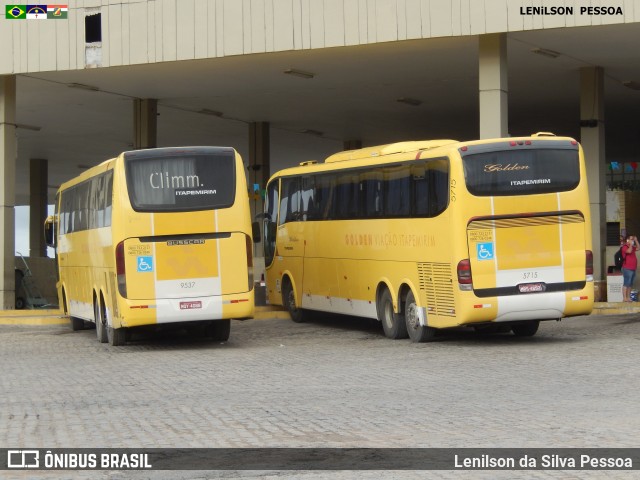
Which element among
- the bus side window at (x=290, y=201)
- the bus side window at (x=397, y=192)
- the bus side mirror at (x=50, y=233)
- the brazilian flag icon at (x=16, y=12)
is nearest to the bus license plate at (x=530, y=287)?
the bus side window at (x=397, y=192)

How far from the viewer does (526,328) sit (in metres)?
21.8

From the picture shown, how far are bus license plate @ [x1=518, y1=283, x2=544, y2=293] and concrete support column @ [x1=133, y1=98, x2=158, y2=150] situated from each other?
18.7m

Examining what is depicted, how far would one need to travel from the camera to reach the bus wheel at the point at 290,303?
2759cm

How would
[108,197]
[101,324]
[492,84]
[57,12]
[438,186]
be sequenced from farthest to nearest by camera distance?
1. [57,12]
2. [492,84]
3. [101,324]
4. [108,197]
5. [438,186]

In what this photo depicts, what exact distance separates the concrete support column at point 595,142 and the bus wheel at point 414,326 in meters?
11.0

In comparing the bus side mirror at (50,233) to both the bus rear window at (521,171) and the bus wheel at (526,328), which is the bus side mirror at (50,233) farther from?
the bus rear window at (521,171)

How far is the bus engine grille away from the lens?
64.3ft

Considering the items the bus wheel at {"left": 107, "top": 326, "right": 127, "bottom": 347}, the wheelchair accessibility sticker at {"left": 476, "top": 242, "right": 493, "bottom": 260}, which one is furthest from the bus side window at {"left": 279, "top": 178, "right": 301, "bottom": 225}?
the wheelchair accessibility sticker at {"left": 476, "top": 242, "right": 493, "bottom": 260}

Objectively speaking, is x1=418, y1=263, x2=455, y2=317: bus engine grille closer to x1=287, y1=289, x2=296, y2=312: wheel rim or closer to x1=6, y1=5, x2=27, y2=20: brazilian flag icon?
x1=287, y1=289, x2=296, y2=312: wheel rim

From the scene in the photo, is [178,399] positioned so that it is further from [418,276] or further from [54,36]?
[54,36]

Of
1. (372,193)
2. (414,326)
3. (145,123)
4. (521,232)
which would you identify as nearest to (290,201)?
(372,193)

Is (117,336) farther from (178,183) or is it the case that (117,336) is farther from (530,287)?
(530,287)

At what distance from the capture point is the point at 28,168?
60875 mm

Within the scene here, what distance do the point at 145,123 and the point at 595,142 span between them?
43.5ft
